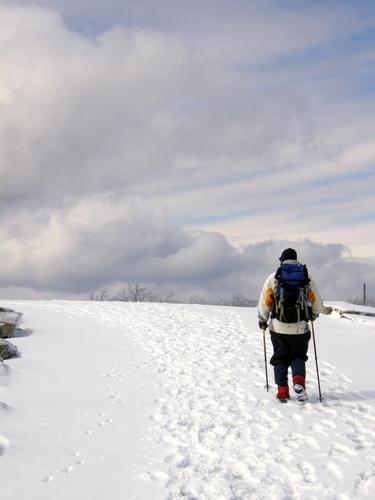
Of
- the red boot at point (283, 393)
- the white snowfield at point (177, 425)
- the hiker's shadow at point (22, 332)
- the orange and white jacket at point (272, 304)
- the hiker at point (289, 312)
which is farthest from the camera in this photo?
the hiker's shadow at point (22, 332)

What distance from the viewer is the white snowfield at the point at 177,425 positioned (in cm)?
571

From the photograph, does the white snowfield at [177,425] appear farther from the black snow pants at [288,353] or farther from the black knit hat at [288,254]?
the black knit hat at [288,254]

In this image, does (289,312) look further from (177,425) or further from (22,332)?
(22,332)

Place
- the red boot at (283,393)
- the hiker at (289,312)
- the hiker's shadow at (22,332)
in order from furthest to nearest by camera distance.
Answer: the hiker's shadow at (22,332) → the hiker at (289,312) → the red boot at (283,393)

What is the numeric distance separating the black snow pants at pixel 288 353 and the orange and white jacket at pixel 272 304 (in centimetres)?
12

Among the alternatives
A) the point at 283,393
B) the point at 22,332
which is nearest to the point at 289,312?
the point at 283,393

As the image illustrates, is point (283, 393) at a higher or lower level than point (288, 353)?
lower

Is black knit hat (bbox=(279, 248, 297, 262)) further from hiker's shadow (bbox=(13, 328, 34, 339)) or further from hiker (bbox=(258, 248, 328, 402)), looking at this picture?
hiker's shadow (bbox=(13, 328, 34, 339))

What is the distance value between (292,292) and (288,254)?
0.70 m

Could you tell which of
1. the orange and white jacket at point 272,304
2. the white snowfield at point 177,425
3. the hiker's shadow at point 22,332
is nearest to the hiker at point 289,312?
the orange and white jacket at point 272,304

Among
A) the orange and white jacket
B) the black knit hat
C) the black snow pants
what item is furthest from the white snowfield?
the black knit hat

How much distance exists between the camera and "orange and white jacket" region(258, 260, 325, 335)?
912 centimetres

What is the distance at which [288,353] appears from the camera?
30.2ft

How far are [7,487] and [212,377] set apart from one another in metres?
5.99
